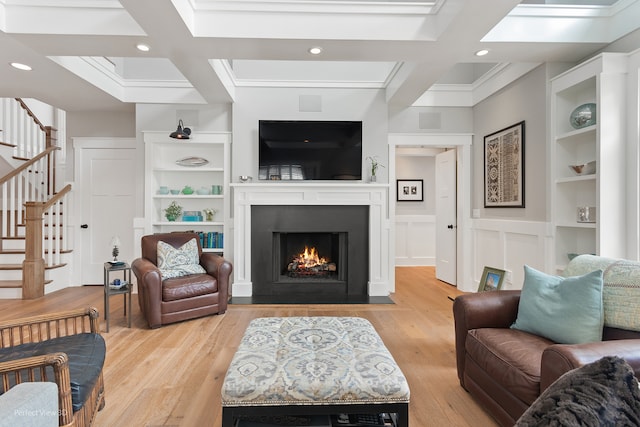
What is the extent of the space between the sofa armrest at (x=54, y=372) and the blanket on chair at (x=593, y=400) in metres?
1.59

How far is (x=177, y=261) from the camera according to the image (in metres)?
3.74

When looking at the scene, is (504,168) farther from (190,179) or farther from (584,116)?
(190,179)

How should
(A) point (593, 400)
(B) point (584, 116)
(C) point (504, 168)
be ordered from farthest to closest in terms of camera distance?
1. (C) point (504, 168)
2. (B) point (584, 116)
3. (A) point (593, 400)

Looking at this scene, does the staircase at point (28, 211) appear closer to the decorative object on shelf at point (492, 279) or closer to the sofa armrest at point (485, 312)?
the sofa armrest at point (485, 312)

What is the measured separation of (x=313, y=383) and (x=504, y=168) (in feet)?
12.2

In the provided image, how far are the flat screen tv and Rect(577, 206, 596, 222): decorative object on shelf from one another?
93.2 inches

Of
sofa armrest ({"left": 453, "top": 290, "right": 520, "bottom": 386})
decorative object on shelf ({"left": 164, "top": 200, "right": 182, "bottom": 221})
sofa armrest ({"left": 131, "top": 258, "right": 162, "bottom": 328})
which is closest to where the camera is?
sofa armrest ({"left": 453, "top": 290, "right": 520, "bottom": 386})

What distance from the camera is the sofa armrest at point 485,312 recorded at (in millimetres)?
2145

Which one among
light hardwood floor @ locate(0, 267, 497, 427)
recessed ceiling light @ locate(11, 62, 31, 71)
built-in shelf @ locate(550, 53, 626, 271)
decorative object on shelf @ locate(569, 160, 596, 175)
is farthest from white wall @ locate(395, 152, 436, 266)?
recessed ceiling light @ locate(11, 62, 31, 71)

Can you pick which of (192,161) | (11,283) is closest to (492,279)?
(192,161)

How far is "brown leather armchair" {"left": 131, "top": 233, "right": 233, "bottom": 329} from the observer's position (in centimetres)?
328

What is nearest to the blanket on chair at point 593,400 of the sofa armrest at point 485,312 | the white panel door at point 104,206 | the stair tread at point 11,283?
the sofa armrest at point 485,312

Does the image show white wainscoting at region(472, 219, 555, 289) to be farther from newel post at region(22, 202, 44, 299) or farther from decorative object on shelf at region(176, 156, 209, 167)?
newel post at region(22, 202, 44, 299)

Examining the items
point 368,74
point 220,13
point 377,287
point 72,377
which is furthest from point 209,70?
point 377,287
